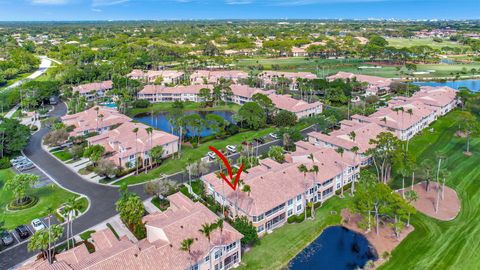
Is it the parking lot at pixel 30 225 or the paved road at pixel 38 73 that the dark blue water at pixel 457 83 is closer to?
the parking lot at pixel 30 225

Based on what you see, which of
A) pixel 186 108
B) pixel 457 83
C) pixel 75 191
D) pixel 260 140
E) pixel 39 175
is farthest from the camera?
pixel 457 83

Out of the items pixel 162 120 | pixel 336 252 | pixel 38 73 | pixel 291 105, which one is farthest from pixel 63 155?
pixel 38 73

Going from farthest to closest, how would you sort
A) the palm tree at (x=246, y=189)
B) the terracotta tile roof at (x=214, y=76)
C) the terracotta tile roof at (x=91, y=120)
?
the terracotta tile roof at (x=214, y=76)
the terracotta tile roof at (x=91, y=120)
the palm tree at (x=246, y=189)

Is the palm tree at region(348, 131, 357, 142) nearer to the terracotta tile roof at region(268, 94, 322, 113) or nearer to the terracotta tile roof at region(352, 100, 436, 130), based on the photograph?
the terracotta tile roof at region(352, 100, 436, 130)

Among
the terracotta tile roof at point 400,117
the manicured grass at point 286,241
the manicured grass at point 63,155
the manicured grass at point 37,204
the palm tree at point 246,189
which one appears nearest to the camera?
the manicured grass at point 286,241

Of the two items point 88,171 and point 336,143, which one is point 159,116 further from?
point 336,143

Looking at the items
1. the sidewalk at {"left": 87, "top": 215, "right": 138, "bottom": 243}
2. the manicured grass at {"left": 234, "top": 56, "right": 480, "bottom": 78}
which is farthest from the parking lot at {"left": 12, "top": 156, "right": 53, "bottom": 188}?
the manicured grass at {"left": 234, "top": 56, "right": 480, "bottom": 78}

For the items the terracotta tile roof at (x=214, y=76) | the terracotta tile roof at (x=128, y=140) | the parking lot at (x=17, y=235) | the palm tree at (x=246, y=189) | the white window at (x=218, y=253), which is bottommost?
the parking lot at (x=17, y=235)

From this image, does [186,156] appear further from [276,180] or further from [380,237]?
[380,237]

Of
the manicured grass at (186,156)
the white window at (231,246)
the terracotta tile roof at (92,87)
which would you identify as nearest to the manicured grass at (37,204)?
the manicured grass at (186,156)
